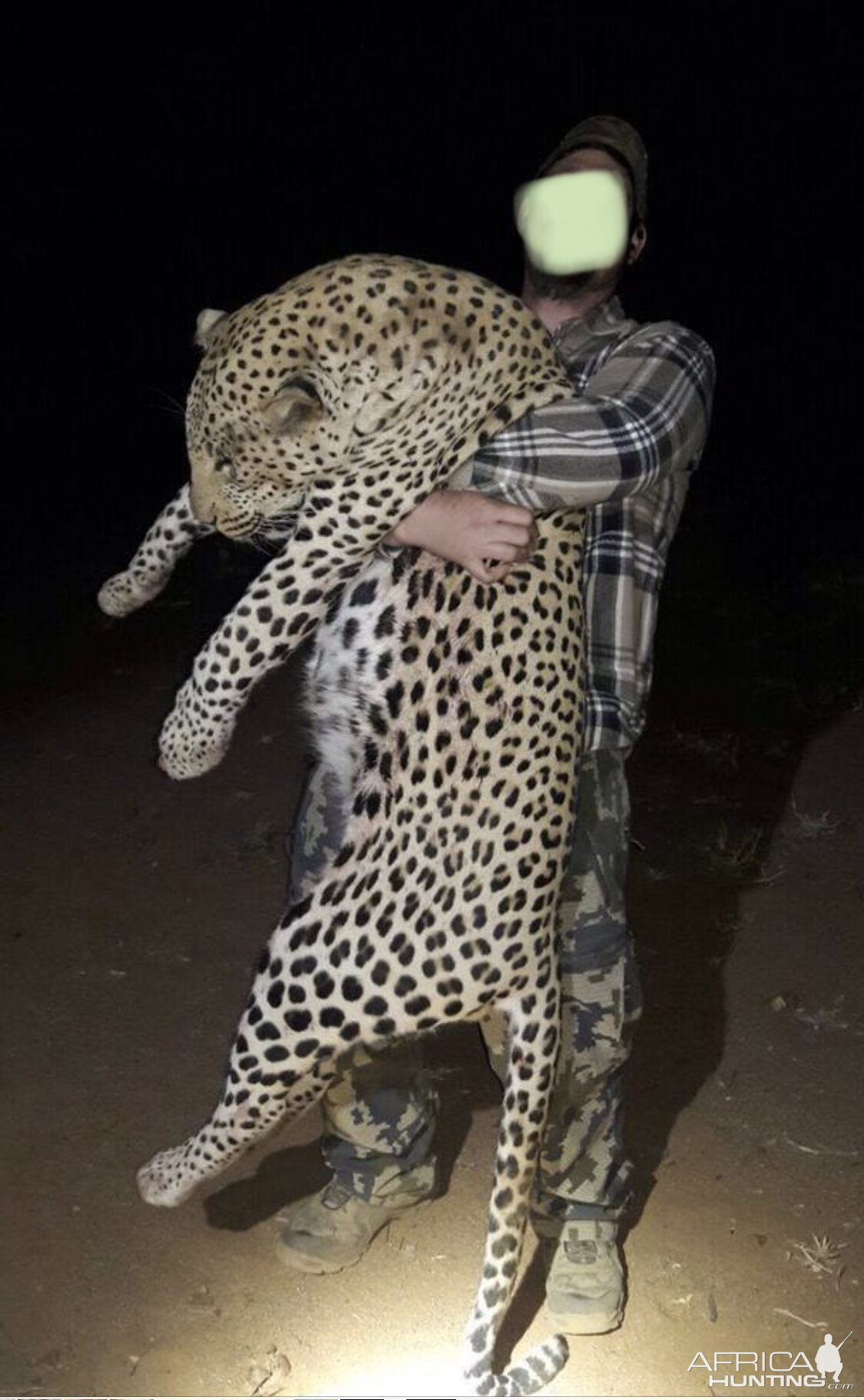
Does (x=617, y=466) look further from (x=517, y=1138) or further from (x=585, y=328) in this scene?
(x=517, y=1138)

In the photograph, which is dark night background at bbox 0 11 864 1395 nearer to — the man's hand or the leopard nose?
the leopard nose

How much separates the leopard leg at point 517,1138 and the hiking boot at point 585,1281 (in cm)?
44

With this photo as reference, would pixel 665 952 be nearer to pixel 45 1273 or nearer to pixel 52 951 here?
pixel 52 951

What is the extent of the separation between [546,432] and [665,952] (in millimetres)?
2611

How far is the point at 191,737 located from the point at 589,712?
793 millimetres

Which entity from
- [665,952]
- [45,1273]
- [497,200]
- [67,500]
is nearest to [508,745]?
[45,1273]

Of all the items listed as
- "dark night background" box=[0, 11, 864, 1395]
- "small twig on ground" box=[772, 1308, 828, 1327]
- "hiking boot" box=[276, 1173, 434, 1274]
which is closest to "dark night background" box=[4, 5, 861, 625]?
"dark night background" box=[0, 11, 864, 1395]

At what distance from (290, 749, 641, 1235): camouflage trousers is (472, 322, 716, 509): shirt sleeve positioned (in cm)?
61

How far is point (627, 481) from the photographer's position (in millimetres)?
2971

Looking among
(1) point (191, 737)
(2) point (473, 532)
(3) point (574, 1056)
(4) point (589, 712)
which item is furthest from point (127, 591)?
(3) point (574, 1056)

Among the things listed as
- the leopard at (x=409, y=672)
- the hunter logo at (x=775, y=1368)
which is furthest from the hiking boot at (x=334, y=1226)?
the hunter logo at (x=775, y=1368)

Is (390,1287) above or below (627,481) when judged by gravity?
below

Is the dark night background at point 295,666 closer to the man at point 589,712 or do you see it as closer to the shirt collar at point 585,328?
the man at point 589,712

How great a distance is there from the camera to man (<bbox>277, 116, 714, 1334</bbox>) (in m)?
2.96
